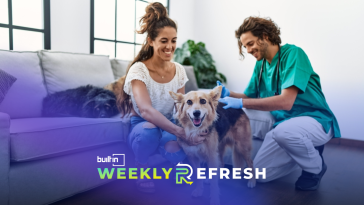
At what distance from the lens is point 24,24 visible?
3258 millimetres

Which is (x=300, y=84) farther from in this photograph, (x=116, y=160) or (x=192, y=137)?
(x=116, y=160)

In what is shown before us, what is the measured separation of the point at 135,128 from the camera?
1999 mm

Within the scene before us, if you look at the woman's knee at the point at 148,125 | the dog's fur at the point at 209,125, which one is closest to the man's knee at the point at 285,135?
the dog's fur at the point at 209,125

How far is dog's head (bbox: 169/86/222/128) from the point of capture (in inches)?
65.2

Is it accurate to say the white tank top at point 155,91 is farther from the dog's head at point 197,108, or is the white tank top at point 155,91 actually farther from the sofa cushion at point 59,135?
the sofa cushion at point 59,135

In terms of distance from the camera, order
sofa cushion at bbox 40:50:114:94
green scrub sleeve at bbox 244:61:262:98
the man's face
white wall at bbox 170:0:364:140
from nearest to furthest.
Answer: the man's face
sofa cushion at bbox 40:50:114:94
green scrub sleeve at bbox 244:61:262:98
white wall at bbox 170:0:364:140

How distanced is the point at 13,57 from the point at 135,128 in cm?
121

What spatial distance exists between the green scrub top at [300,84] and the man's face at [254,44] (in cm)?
14

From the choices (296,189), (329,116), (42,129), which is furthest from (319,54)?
(42,129)

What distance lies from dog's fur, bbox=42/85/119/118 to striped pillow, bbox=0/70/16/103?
1.24 ft

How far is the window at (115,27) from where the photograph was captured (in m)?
3.97

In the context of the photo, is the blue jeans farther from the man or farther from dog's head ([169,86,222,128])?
the man

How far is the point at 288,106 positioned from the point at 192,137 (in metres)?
0.91

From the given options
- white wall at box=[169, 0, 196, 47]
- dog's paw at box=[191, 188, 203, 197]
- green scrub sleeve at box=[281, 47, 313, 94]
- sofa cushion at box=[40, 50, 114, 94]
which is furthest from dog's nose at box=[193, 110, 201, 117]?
white wall at box=[169, 0, 196, 47]
